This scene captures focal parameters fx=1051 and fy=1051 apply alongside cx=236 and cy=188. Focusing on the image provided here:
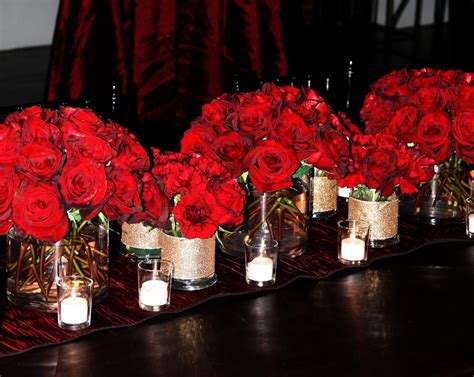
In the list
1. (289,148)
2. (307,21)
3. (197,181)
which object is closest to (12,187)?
(197,181)

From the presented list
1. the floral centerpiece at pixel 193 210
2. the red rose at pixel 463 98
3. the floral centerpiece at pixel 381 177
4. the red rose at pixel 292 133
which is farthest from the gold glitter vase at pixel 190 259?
the red rose at pixel 463 98

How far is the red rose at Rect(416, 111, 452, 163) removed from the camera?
1975mm

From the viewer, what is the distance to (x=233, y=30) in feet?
12.1

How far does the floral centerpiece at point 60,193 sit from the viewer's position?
5.04 feet

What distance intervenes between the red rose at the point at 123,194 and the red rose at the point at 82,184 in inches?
1.9

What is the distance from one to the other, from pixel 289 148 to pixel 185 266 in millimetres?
264

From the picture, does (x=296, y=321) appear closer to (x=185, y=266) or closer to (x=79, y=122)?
(x=185, y=266)

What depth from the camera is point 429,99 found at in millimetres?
2023

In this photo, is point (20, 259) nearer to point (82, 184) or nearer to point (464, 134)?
point (82, 184)

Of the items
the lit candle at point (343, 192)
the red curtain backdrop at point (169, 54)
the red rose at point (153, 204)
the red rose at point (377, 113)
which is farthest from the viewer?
the red curtain backdrop at point (169, 54)

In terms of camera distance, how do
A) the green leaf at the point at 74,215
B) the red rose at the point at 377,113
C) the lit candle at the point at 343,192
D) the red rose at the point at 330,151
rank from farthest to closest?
the lit candle at the point at 343,192, the red rose at the point at 377,113, the red rose at the point at 330,151, the green leaf at the point at 74,215

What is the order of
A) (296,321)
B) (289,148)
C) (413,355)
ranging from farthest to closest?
(289,148), (296,321), (413,355)

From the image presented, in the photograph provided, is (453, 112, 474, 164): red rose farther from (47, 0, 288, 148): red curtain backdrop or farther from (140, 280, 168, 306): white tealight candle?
(47, 0, 288, 148): red curtain backdrop

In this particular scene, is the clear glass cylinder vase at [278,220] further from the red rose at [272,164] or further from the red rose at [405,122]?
the red rose at [405,122]
